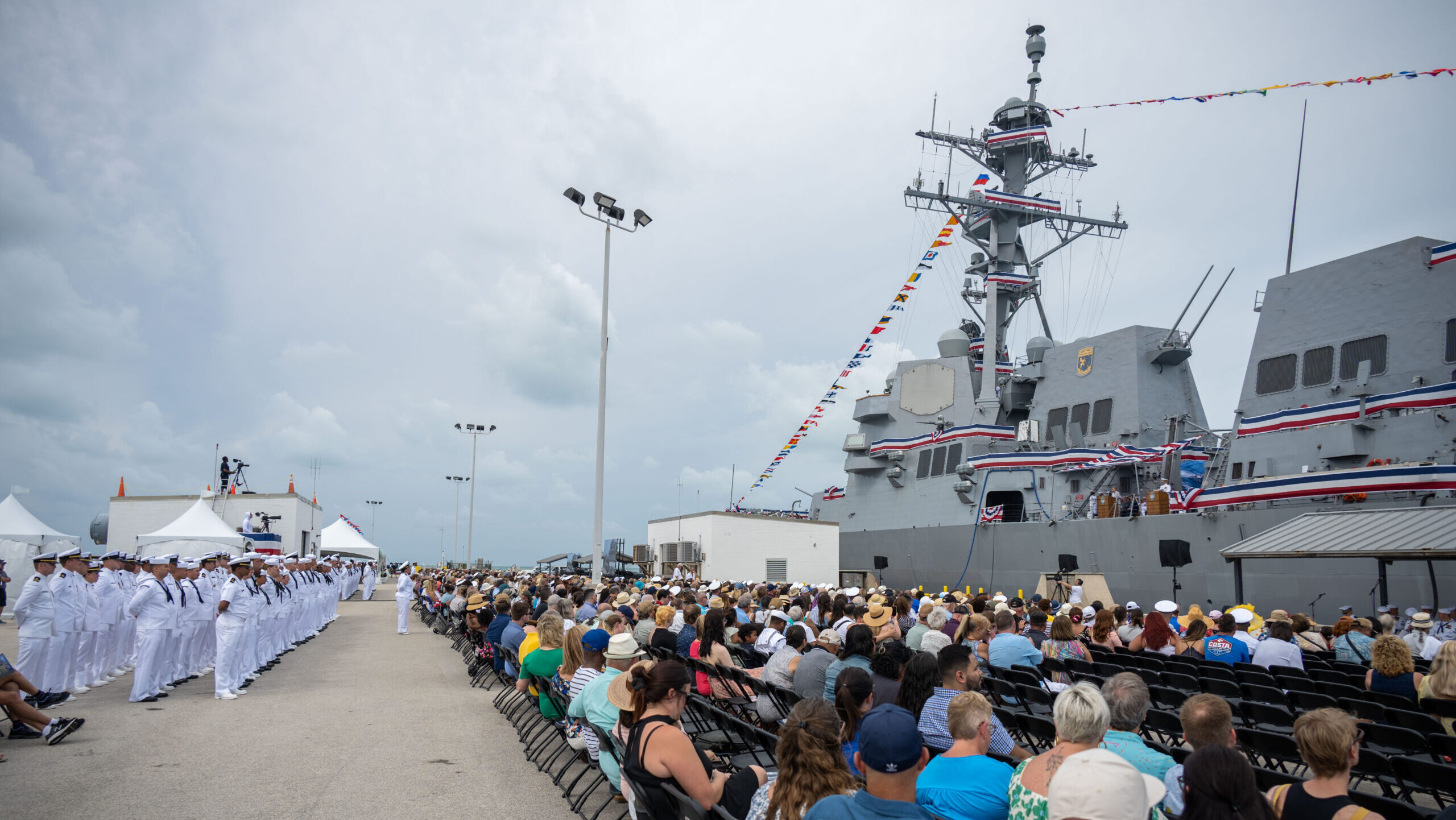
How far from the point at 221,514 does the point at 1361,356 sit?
39899 mm

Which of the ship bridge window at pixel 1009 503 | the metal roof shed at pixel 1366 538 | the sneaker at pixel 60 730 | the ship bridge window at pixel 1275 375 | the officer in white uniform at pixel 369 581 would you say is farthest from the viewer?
the officer in white uniform at pixel 369 581

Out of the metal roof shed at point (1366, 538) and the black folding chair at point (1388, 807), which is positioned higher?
the metal roof shed at point (1366, 538)

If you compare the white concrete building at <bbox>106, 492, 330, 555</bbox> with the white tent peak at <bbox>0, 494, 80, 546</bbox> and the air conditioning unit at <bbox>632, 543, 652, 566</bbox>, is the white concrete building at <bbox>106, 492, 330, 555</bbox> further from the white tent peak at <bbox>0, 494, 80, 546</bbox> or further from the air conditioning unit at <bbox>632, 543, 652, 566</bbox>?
the air conditioning unit at <bbox>632, 543, 652, 566</bbox>

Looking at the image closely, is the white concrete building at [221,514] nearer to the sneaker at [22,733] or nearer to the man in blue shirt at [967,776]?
the sneaker at [22,733]

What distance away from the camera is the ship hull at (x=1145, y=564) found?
583 inches

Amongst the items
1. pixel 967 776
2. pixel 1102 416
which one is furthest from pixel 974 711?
pixel 1102 416

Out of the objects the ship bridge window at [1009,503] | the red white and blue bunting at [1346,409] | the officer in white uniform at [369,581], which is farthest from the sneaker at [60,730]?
the officer in white uniform at [369,581]

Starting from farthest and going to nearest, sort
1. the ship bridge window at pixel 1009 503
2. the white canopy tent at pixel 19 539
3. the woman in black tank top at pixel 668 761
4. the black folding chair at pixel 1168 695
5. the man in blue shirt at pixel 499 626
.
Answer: the ship bridge window at pixel 1009 503 < the white canopy tent at pixel 19 539 < the man in blue shirt at pixel 499 626 < the black folding chair at pixel 1168 695 < the woman in black tank top at pixel 668 761

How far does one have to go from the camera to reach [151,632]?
382 inches

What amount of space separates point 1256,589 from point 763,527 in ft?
43.1

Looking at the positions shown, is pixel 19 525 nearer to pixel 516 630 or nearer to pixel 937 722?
pixel 516 630

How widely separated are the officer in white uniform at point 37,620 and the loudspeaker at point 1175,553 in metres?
18.3

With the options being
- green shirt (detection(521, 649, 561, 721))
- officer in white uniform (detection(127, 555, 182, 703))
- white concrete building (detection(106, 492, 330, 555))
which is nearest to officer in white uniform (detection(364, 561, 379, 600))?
white concrete building (detection(106, 492, 330, 555))

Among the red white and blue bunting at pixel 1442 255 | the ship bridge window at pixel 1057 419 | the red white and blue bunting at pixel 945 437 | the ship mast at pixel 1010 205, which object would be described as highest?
the ship mast at pixel 1010 205
